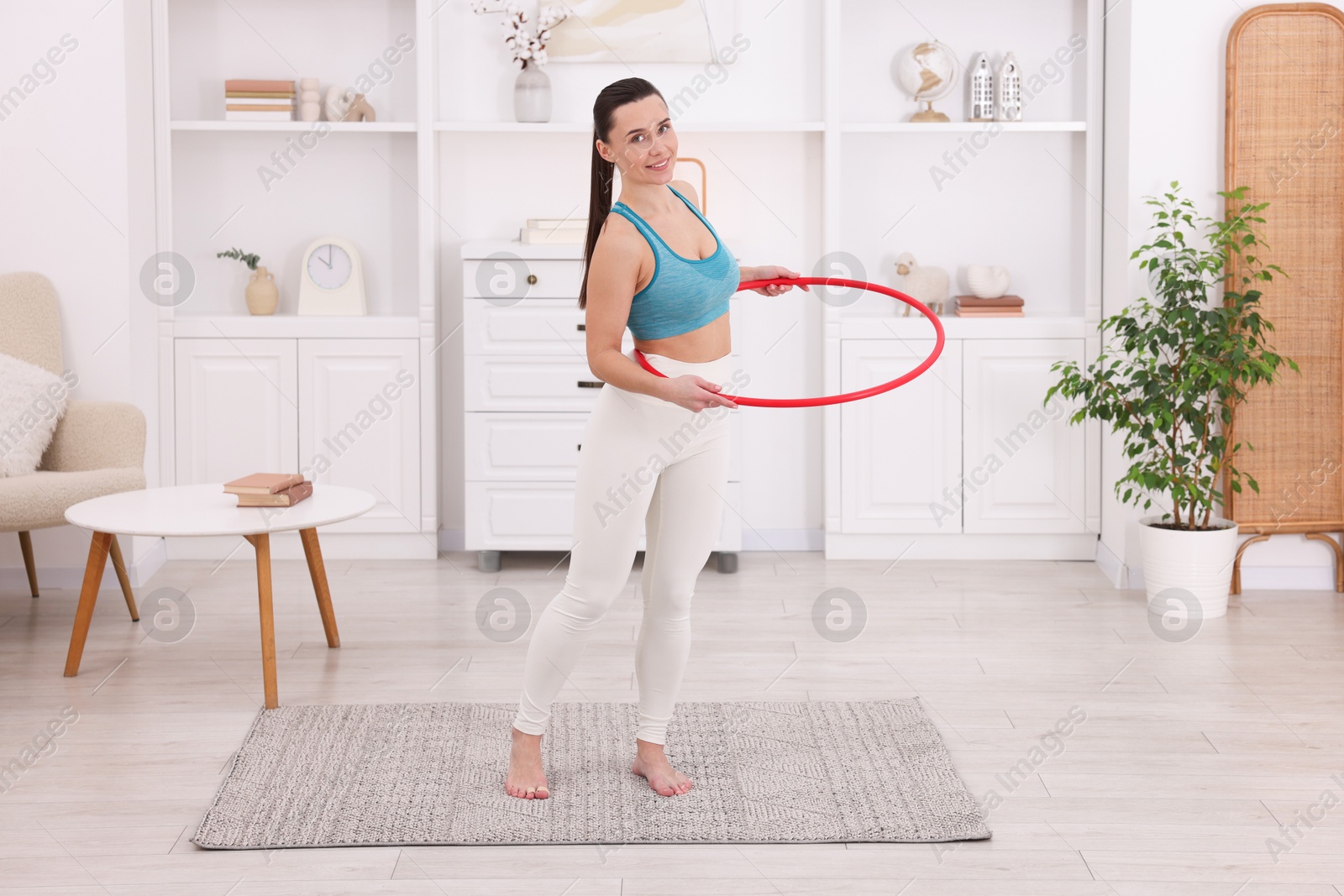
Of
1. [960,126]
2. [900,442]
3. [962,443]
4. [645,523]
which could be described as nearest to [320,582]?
[645,523]

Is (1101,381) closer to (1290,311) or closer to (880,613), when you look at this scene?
(1290,311)

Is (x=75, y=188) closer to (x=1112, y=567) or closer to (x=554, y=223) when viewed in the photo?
(x=554, y=223)

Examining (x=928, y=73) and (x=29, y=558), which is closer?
(x=29, y=558)

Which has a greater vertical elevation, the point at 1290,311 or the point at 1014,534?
the point at 1290,311

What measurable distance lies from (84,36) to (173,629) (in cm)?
188

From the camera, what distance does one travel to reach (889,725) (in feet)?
9.61

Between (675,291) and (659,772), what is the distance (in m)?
0.96

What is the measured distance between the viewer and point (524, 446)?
173 inches

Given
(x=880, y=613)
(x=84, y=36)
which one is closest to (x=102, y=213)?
(x=84, y=36)

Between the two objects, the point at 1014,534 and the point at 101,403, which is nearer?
the point at 101,403

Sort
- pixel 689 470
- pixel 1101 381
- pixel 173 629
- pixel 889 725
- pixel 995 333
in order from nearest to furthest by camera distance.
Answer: pixel 689 470, pixel 889 725, pixel 173 629, pixel 1101 381, pixel 995 333

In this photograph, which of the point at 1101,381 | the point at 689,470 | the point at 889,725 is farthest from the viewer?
the point at 1101,381

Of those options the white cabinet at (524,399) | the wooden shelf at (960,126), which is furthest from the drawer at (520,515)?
the wooden shelf at (960,126)

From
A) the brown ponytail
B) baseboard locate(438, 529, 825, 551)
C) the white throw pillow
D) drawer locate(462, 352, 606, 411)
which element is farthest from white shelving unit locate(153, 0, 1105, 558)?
the brown ponytail
